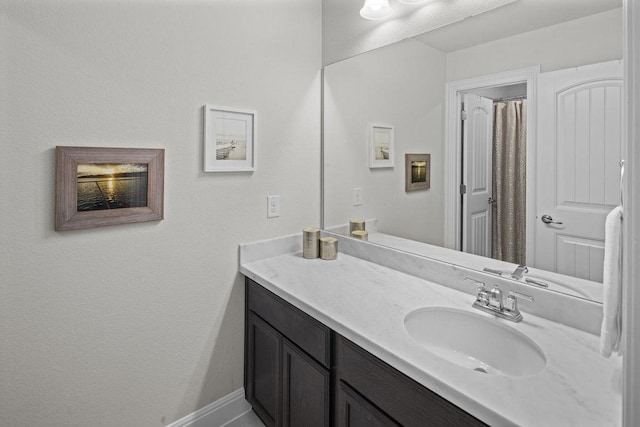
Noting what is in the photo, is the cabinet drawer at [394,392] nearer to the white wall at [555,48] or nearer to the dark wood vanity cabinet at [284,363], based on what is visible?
the dark wood vanity cabinet at [284,363]

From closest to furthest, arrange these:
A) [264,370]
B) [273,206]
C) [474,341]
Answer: [474,341], [264,370], [273,206]

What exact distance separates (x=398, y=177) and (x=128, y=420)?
1680 millimetres

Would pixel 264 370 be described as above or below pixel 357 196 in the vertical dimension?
below

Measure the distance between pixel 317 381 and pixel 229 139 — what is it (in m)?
1.17

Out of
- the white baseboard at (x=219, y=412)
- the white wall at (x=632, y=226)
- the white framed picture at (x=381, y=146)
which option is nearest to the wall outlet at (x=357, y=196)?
the white framed picture at (x=381, y=146)

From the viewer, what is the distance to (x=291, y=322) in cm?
147

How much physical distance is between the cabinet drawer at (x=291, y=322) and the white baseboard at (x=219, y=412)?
51cm

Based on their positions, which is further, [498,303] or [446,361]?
[498,303]

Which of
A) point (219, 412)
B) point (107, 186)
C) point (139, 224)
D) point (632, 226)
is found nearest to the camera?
point (632, 226)

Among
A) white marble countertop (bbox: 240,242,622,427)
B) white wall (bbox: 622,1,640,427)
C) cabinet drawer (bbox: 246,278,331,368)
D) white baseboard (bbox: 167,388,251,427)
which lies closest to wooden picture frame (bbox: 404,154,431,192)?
white marble countertop (bbox: 240,242,622,427)

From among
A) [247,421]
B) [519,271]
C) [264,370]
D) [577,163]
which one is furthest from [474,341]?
[247,421]

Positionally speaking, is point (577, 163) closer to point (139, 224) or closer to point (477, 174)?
point (477, 174)

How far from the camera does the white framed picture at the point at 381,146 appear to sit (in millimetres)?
1846

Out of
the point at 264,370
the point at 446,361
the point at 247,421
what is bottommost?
the point at 247,421
